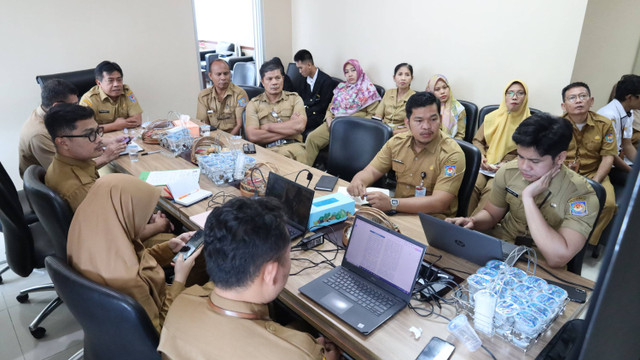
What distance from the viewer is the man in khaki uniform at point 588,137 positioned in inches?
113

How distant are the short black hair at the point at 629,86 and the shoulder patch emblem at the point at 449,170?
82.2 inches

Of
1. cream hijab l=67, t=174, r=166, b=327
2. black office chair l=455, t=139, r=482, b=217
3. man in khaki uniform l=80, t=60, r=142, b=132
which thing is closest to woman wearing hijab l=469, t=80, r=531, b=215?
black office chair l=455, t=139, r=482, b=217

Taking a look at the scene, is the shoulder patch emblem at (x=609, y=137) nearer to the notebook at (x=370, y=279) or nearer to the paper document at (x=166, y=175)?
the notebook at (x=370, y=279)

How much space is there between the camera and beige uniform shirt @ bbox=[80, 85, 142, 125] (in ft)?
11.5

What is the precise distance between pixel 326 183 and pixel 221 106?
80.8 inches

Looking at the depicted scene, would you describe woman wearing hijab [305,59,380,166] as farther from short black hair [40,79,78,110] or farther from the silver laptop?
the silver laptop

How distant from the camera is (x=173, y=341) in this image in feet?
3.51

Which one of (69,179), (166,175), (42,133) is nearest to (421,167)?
(166,175)

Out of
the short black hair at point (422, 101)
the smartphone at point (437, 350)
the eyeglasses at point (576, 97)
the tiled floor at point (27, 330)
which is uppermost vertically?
the short black hair at point (422, 101)

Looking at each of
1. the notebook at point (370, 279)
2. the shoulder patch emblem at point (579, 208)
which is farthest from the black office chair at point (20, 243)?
the shoulder patch emblem at point (579, 208)

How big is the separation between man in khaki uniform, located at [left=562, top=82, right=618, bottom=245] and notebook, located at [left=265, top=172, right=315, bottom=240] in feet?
7.51

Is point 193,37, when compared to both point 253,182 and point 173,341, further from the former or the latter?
point 173,341

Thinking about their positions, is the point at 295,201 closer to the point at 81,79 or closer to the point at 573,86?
the point at 573,86

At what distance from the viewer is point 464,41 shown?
12.3 feet
